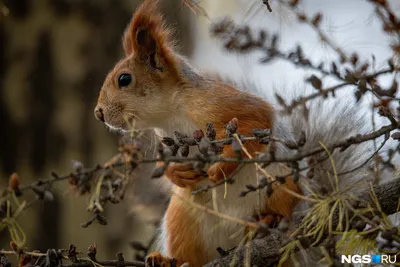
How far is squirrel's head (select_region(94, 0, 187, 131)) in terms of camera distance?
1562 mm

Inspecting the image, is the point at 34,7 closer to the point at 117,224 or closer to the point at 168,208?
the point at 117,224

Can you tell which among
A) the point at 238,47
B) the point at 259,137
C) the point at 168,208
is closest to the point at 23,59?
the point at 168,208

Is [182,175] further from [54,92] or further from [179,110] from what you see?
[54,92]

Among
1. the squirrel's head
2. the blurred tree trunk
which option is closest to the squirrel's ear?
the squirrel's head

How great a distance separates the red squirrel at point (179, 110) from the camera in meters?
1.46

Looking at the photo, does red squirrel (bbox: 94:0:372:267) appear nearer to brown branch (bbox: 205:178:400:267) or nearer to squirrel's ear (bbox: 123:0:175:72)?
squirrel's ear (bbox: 123:0:175:72)

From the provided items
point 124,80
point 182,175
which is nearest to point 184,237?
point 182,175

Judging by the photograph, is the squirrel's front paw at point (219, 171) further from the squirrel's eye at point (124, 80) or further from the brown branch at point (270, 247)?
the squirrel's eye at point (124, 80)

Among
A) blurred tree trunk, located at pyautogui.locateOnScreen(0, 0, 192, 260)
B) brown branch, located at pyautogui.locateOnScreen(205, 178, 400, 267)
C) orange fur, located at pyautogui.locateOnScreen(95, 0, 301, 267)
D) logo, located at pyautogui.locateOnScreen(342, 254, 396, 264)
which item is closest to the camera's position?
logo, located at pyautogui.locateOnScreen(342, 254, 396, 264)

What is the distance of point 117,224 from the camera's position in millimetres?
2387

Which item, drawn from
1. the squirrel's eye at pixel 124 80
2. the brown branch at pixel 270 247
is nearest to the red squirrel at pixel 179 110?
the squirrel's eye at pixel 124 80

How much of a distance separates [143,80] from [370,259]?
858 mm

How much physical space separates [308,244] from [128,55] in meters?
1.02

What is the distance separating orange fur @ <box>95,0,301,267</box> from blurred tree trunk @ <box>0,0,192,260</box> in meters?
0.59
